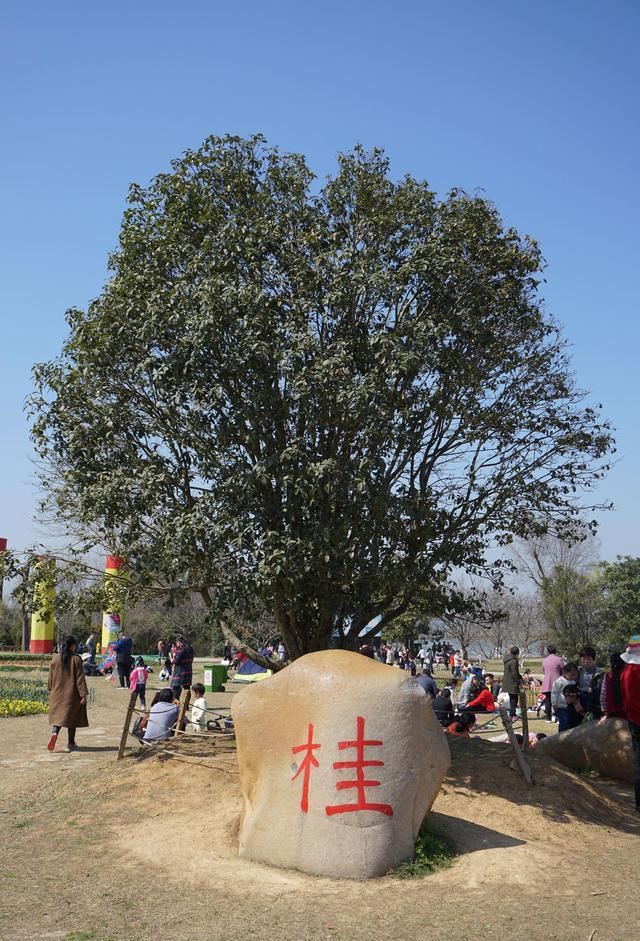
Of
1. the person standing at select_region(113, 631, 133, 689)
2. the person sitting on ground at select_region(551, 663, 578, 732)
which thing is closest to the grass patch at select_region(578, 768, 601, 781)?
the person sitting on ground at select_region(551, 663, 578, 732)

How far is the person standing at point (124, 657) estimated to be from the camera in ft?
71.1

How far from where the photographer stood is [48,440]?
1149 centimetres

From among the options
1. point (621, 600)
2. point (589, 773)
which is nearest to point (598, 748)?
point (589, 773)

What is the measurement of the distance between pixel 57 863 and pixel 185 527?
3791 millimetres

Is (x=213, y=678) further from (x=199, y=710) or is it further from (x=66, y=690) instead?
(x=66, y=690)

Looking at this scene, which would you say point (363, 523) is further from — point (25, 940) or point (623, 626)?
point (623, 626)

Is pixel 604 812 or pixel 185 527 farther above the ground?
pixel 185 527

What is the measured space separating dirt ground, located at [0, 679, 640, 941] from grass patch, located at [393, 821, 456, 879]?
0.35ft

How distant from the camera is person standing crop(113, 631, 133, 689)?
21656 millimetres

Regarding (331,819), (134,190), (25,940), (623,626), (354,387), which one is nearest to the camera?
(25,940)

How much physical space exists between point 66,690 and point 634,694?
8225mm

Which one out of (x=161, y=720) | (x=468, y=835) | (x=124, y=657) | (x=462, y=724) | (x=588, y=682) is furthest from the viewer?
(x=124, y=657)

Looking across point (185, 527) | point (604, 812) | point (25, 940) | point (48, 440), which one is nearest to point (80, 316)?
point (48, 440)

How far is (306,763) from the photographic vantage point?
7.45 m
